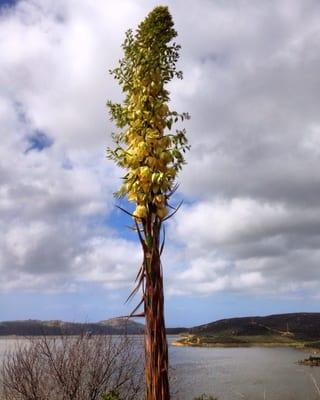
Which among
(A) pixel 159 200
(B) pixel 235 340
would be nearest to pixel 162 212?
(A) pixel 159 200

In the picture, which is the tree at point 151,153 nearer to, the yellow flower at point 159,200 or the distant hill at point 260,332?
the yellow flower at point 159,200

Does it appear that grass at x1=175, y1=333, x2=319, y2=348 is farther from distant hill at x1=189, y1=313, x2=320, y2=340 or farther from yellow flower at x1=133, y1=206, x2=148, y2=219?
yellow flower at x1=133, y1=206, x2=148, y2=219

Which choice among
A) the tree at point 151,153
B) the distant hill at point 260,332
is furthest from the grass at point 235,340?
the tree at point 151,153

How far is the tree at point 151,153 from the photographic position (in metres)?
3.54

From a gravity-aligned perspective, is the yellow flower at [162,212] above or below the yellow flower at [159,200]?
below

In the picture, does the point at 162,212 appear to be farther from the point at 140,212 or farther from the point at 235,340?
the point at 235,340

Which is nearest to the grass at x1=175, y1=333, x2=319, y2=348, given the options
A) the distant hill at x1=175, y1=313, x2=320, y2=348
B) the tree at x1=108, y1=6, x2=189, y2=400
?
the distant hill at x1=175, y1=313, x2=320, y2=348

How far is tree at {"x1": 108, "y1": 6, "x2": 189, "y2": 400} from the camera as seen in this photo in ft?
11.6

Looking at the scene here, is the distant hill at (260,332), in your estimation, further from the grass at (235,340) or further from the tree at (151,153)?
the tree at (151,153)

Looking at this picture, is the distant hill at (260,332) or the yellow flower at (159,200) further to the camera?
the distant hill at (260,332)

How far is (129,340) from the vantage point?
17469 mm

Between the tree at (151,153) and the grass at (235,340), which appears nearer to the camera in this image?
the tree at (151,153)

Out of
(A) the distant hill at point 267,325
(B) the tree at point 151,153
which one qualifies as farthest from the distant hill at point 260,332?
(B) the tree at point 151,153

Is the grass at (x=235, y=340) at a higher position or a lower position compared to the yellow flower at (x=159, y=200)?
lower
